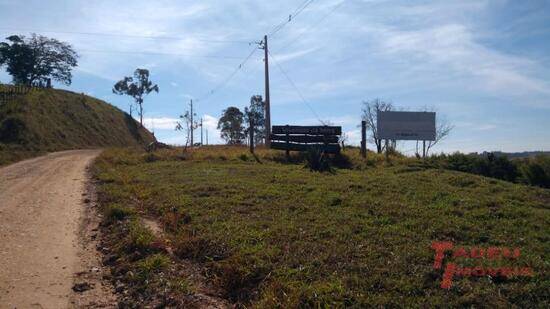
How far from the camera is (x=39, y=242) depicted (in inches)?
312

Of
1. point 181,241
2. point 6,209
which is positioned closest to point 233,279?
point 181,241

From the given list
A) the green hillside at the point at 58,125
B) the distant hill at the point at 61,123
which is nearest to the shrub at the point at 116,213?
the green hillside at the point at 58,125

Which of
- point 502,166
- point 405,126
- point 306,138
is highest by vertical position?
point 405,126

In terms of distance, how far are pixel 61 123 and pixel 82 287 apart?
43866mm

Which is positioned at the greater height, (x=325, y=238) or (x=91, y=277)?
(x=325, y=238)

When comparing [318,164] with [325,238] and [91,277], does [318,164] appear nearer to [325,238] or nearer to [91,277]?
[325,238]

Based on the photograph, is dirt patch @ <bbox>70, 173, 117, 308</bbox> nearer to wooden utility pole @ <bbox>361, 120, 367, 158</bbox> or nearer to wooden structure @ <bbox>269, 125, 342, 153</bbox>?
wooden structure @ <bbox>269, 125, 342, 153</bbox>

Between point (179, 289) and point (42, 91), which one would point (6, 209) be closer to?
point (179, 289)

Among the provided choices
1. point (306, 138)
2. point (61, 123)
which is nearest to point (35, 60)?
point (61, 123)

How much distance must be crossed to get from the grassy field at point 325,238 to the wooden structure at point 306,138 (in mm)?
6996

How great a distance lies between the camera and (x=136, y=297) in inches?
223

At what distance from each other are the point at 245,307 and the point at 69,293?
2120 millimetres

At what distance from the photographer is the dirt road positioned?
571 centimetres

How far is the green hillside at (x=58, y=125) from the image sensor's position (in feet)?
109
